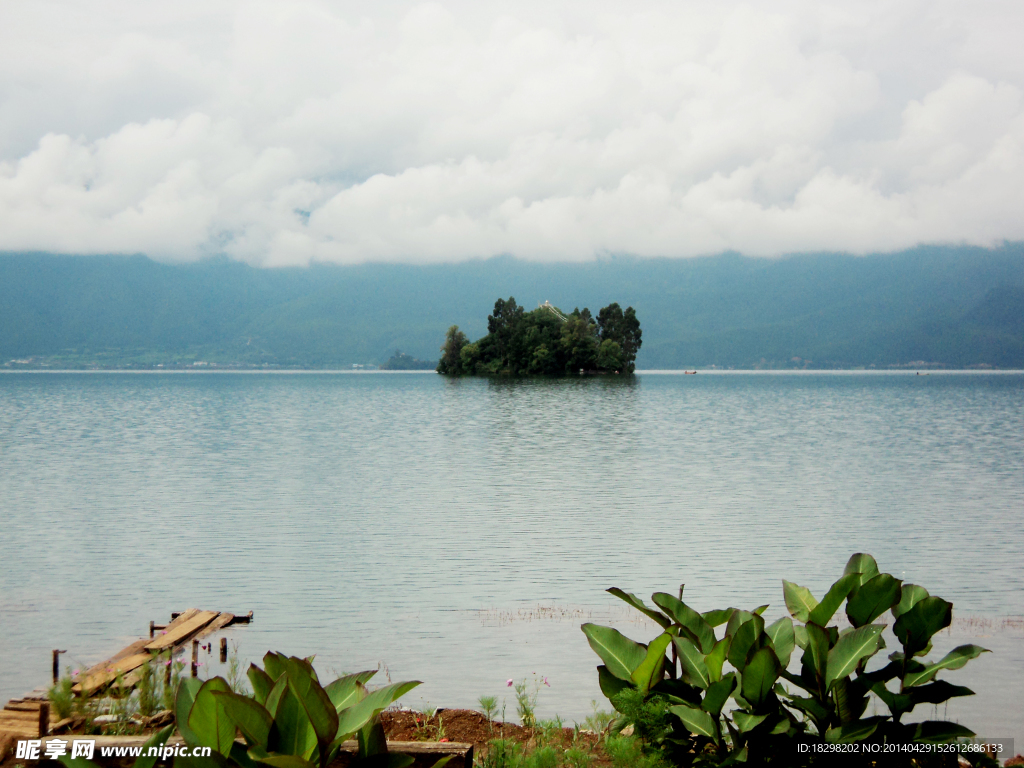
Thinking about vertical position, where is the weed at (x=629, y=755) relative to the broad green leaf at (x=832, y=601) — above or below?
below

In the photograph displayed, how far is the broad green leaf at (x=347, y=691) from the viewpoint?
554cm

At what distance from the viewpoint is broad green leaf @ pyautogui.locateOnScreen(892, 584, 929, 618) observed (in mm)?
6797

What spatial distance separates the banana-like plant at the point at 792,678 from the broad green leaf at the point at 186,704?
10.0 feet

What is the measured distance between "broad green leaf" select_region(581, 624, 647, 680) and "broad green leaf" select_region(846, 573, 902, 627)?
1609 mm

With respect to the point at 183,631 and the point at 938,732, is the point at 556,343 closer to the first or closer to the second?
the point at 183,631

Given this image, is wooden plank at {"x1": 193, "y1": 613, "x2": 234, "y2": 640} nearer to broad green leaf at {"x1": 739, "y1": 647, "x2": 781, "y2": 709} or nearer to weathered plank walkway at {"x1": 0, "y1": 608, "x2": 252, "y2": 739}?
weathered plank walkway at {"x1": 0, "y1": 608, "x2": 252, "y2": 739}

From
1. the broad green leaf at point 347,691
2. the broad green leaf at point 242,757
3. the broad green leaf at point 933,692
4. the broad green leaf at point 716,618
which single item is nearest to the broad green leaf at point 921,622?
the broad green leaf at point 933,692

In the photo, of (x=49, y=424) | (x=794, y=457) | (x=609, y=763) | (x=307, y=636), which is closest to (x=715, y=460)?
(x=794, y=457)

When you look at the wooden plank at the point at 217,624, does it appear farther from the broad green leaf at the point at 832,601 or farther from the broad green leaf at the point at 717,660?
the broad green leaf at the point at 832,601

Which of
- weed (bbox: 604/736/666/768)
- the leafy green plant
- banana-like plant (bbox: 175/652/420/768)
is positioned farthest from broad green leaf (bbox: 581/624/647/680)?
the leafy green plant

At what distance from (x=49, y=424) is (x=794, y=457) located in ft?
160

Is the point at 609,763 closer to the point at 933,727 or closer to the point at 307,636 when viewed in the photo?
the point at 933,727

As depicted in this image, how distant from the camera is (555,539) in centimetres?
2034

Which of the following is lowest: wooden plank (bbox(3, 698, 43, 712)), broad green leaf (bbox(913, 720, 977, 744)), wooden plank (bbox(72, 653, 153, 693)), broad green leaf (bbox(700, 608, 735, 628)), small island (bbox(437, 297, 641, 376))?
wooden plank (bbox(72, 653, 153, 693))
